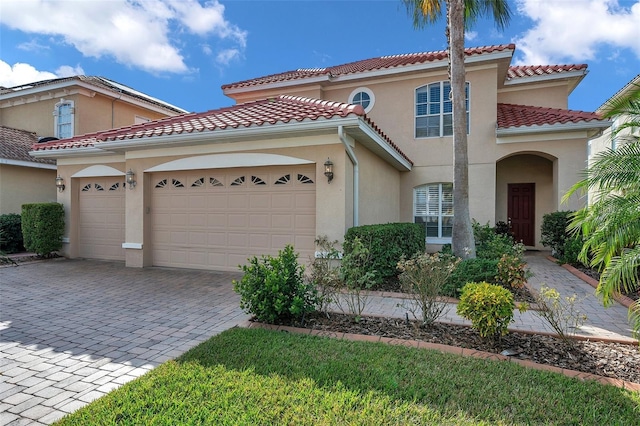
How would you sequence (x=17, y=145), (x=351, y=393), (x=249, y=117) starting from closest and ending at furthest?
(x=351, y=393), (x=249, y=117), (x=17, y=145)

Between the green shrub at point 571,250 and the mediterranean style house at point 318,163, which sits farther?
the green shrub at point 571,250

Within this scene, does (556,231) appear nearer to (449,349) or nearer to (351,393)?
(449,349)

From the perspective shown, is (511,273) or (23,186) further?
(23,186)

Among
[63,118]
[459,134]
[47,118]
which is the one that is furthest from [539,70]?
[47,118]

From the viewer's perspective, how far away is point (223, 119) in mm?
9156

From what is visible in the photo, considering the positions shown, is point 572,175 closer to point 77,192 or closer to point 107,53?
point 77,192

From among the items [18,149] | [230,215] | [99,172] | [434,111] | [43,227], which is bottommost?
[43,227]

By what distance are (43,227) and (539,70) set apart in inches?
768

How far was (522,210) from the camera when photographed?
47.5 feet

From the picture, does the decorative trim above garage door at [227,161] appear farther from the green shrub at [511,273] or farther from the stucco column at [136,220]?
the green shrub at [511,273]

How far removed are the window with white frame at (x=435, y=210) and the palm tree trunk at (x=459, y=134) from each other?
498cm

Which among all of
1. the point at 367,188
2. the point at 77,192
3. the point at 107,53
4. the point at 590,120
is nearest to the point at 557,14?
the point at 590,120

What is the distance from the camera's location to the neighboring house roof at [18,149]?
14104mm

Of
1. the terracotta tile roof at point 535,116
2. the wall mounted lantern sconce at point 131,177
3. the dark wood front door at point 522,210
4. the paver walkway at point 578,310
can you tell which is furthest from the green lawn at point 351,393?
the dark wood front door at point 522,210
